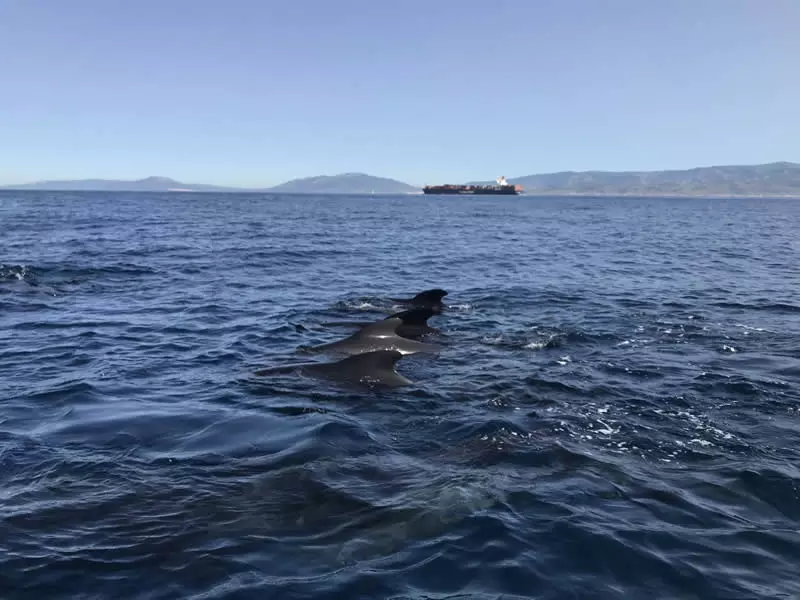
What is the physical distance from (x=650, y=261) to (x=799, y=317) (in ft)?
53.7

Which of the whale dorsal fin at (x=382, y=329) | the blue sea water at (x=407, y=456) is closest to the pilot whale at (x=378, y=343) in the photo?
the whale dorsal fin at (x=382, y=329)

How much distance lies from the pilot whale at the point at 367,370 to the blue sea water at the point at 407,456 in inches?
14.4

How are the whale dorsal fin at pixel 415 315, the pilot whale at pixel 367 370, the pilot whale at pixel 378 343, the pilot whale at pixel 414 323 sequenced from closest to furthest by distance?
1. the pilot whale at pixel 367 370
2. the pilot whale at pixel 378 343
3. the pilot whale at pixel 414 323
4. the whale dorsal fin at pixel 415 315

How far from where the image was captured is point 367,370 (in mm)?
12258

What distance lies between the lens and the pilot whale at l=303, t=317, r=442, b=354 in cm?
1411

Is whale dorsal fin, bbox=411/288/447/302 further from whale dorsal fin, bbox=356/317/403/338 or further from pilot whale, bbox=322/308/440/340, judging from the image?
whale dorsal fin, bbox=356/317/403/338

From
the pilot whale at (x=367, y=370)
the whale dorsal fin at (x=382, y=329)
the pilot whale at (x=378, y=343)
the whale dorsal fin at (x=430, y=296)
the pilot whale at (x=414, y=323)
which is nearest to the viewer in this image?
the pilot whale at (x=367, y=370)

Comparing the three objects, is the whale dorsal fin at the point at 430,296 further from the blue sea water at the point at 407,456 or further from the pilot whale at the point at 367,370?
the pilot whale at the point at 367,370

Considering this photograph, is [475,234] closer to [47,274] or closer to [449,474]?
[47,274]

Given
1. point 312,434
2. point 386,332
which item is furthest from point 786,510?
point 386,332

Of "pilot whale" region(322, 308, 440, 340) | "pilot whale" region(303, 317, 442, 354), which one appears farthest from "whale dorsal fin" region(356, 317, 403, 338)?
"pilot whale" region(322, 308, 440, 340)

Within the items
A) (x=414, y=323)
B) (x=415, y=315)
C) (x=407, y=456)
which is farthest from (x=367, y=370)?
(x=414, y=323)

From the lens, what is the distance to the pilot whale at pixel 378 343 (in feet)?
46.3

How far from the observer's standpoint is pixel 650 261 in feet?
115
